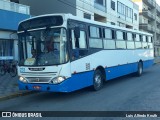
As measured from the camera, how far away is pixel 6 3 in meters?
19.5

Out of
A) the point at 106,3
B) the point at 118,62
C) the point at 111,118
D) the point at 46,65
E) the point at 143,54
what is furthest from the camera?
the point at 106,3

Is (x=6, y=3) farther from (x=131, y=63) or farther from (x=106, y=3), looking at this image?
(x=106, y=3)

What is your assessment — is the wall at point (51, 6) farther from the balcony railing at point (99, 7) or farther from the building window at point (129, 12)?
the building window at point (129, 12)

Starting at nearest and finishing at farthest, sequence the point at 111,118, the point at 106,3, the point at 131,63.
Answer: the point at 111,118 → the point at 131,63 → the point at 106,3

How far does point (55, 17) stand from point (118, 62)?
5.72m

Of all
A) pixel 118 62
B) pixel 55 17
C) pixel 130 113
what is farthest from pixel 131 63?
pixel 130 113

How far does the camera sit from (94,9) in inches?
1282

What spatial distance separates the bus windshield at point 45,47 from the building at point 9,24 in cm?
980

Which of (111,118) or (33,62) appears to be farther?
(33,62)

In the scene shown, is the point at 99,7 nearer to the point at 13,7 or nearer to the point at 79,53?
the point at 13,7

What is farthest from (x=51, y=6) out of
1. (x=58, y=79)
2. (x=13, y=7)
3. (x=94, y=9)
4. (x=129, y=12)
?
(x=129, y=12)

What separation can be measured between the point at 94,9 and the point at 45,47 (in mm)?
24010

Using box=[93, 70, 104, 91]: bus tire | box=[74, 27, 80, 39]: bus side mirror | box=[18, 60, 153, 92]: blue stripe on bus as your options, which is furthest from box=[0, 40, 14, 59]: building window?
box=[74, 27, 80, 39]: bus side mirror

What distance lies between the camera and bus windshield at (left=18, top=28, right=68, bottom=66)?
929cm
